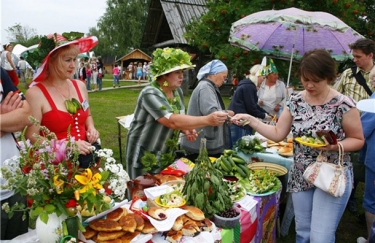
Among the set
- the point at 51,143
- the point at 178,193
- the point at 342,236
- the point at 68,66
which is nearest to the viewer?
the point at 51,143

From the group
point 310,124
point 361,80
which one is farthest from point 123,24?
point 310,124

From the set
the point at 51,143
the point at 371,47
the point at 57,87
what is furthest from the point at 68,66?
the point at 371,47

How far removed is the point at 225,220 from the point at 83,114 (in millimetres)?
1234

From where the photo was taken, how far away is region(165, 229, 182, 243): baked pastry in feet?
5.16

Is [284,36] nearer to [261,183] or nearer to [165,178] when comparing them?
[261,183]

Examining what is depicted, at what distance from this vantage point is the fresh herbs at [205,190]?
184 centimetres

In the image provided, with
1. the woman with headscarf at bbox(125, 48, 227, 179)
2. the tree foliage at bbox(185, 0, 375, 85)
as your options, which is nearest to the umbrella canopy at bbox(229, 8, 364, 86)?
the tree foliage at bbox(185, 0, 375, 85)

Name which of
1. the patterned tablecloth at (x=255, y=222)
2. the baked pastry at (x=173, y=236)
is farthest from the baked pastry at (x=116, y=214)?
the patterned tablecloth at (x=255, y=222)

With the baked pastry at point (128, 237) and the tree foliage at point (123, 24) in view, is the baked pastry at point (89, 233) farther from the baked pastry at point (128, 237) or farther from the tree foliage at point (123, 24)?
the tree foliage at point (123, 24)

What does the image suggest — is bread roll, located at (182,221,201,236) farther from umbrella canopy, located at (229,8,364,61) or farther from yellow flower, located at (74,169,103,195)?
umbrella canopy, located at (229,8,364,61)

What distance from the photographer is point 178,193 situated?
1.95 m

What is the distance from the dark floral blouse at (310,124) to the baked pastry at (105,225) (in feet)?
4.56

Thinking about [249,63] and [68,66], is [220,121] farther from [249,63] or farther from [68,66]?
[249,63]

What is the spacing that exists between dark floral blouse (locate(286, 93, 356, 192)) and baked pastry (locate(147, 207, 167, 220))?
1.09 meters
